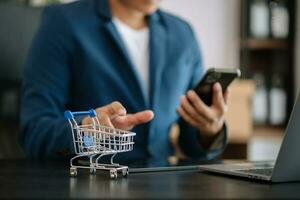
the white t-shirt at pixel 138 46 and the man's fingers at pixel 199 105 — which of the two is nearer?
the man's fingers at pixel 199 105

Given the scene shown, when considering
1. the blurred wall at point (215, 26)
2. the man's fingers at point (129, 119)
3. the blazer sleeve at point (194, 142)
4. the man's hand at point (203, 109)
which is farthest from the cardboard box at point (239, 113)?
the man's fingers at point (129, 119)

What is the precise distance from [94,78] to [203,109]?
1.04 feet

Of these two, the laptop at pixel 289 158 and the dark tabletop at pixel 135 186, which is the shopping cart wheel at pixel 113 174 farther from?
the laptop at pixel 289 158

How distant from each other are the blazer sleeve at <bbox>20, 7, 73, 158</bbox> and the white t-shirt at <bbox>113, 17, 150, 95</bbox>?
16 centimetres

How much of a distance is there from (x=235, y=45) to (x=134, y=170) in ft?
6.87

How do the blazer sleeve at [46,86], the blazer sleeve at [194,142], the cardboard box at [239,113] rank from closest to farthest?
the blazer sleeve at [46,86]
the blazer sleeve at [194,142]
the cardboard box at [239,113]

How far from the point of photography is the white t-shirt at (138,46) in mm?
1500

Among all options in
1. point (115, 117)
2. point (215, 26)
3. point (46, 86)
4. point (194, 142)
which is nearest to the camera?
point (115, 117)

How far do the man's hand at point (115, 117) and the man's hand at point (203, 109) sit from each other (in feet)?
0.95

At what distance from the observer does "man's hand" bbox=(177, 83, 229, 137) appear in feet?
4.06

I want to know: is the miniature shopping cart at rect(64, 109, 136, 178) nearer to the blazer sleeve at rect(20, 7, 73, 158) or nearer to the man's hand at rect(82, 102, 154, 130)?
the man's hand at rect(82, 102, 154, 130)

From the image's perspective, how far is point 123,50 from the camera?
1.45 m

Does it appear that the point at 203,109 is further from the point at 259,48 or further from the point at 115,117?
the point at 259,48

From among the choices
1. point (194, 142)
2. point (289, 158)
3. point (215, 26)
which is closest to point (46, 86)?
point (194, 142)
